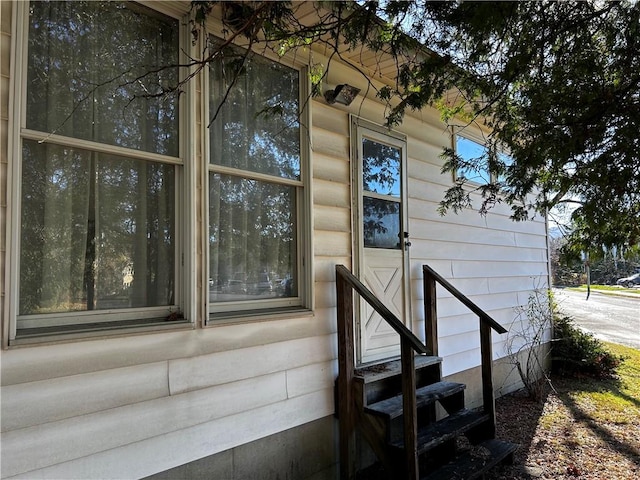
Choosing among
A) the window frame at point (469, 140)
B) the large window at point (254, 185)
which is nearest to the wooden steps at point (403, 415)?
the large window at point (254, 185)

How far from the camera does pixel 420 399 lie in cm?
317

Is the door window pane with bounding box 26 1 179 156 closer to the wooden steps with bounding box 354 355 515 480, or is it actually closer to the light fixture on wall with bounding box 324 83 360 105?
the light fixture on wall with bounding box 324 83 360 105

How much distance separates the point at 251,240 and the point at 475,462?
90.1 inches

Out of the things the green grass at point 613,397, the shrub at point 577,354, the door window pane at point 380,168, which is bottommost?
the green grass at point 613,397

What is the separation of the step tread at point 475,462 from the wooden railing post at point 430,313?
0.93m

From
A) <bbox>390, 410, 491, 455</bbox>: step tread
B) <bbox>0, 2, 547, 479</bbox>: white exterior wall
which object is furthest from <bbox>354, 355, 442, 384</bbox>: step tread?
<bbox>390, 410, 491, 455</bbox>: step tread

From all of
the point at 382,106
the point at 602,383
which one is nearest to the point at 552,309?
the point at 602,383

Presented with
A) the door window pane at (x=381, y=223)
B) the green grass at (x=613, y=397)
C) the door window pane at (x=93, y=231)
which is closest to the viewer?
the door window pane at (x=93, y=231)

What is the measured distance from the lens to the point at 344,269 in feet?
10.5

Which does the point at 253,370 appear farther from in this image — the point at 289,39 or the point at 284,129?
the point at 289,39

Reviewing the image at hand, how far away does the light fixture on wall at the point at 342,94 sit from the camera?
10.9ft

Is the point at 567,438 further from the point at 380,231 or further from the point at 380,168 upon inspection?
the point at 380,168

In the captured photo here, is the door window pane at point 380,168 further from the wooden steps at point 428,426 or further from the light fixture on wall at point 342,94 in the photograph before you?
the wooden steps at point 428,426

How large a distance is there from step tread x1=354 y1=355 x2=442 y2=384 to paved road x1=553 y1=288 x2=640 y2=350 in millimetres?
4147
